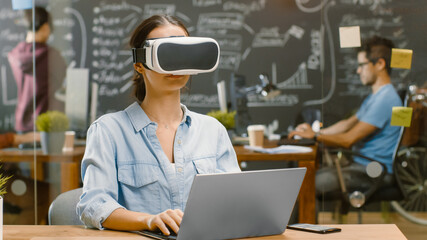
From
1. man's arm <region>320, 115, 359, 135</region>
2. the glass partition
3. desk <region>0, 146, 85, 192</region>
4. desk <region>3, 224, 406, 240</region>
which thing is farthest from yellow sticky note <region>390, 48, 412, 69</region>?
desk <region>3, 224, 406, 240</region>

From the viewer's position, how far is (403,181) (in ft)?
12.0

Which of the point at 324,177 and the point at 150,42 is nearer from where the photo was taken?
the point at 150,42

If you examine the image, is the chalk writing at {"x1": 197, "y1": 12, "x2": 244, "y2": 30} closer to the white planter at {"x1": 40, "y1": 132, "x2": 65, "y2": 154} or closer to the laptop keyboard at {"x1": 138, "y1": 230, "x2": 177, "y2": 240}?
the white planter at {"x1": 40, "y1": 132, "x2": 65, "y2": 154}

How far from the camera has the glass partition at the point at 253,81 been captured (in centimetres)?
366

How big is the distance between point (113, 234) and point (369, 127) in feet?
8.21

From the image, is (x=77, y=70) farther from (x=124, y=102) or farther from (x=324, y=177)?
(x=324, y=177)

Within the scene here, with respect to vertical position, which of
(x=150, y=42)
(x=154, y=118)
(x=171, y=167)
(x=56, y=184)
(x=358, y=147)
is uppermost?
(x=150, y=42)

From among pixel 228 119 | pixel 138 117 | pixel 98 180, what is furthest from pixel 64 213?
pixel 228 119

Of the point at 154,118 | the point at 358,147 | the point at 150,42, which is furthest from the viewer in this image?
the point at 358,147

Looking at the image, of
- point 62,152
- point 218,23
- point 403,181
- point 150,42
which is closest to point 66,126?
point 62,152

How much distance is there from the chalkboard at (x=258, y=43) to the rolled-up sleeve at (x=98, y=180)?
209cm

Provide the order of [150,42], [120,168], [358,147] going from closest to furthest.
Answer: [150,42], [120,168], [358,147]

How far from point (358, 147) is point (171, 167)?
2124 mm

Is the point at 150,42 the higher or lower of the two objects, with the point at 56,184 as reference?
higher
